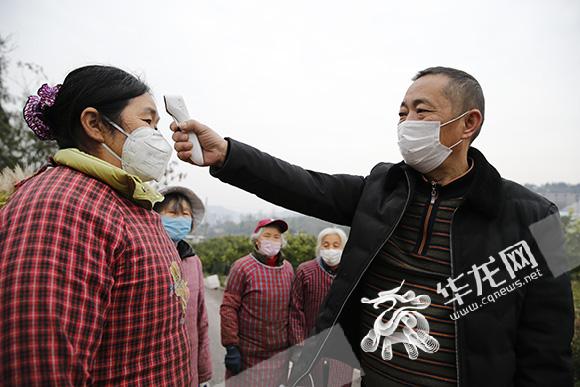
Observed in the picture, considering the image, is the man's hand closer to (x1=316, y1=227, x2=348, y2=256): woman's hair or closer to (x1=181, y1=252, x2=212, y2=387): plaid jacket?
(x1=181, y1=252, x2=212, y2=387): plaid jacket

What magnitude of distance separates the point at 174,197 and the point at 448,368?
97.8 inches

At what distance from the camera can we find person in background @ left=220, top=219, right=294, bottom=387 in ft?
11.8

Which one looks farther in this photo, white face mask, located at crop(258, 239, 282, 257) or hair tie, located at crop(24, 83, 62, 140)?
white face mask, located at crop(258, 239, 282, 257)

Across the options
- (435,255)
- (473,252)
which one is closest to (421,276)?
(435,255)

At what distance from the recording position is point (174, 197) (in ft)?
10.6

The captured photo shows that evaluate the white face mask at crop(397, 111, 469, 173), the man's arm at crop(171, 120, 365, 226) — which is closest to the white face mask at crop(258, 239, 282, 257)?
the man's arm at crop(171, 120, 365, 226)

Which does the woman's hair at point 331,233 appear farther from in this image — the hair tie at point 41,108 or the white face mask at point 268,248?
the hair tie at point 41,108

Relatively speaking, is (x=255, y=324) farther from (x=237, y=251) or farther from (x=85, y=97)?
(x=237, y=251)

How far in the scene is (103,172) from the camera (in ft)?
4.20

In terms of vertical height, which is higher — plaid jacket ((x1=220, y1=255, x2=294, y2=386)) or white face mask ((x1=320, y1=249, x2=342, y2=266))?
white face mask ((x1=320, y1=249, x2=342, y2=266))

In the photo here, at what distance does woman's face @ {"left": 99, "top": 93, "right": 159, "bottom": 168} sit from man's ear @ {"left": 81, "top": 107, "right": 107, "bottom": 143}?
29 mm

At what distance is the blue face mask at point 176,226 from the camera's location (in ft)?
9.93

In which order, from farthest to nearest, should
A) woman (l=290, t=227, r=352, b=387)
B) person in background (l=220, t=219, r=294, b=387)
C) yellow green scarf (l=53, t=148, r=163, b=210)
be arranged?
woman (l=290, t=227, r=352, b=387), person in background (l=220, t=219, r=294, b=387), yellow green scarf (l=53, t=148, r=163, b=210)

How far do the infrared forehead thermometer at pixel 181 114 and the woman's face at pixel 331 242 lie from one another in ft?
9.51
